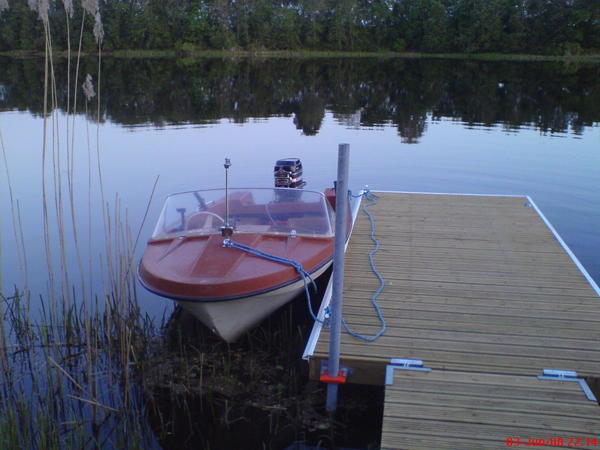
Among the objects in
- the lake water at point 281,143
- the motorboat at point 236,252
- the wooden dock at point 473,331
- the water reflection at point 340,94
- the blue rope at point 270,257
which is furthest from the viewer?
the water reflection at point 340,94

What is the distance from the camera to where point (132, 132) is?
1830 centimetres

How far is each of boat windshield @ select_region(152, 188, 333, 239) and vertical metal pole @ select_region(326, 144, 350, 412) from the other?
2086 mm

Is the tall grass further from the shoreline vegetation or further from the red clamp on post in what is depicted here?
the shoreline vegetation

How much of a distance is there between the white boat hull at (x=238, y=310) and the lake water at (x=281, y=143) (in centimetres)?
103

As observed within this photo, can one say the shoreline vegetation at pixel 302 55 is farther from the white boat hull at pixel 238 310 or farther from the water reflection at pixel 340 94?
the white boat hull at pixel 238 310

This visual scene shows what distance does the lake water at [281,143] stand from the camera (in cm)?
962

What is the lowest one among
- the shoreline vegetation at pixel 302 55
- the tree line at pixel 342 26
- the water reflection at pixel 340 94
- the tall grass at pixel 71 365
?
the tall grass at pixel 71 365

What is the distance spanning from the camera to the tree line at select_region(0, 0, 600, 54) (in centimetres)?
4800

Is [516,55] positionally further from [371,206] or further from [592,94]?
[371,206]

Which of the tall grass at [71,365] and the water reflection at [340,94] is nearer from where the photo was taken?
the tall grass at [71,365]

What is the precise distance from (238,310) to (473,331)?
2.08 m

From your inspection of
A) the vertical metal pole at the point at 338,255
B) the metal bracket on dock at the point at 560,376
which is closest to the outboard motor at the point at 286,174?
the vertical metal pole at the point at 338,255

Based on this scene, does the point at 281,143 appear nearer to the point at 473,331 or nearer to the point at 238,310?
the point at 238,310

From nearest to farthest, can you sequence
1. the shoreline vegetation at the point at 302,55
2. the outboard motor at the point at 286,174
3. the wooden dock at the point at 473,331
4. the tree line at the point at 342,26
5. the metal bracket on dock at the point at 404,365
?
the wooden dock at the point at 473,331, the metal bracket on dock at the point at 404,365, the outboard motor at the point at 286,174, the shoreline vegetation at the point at 302,55, the tree line at the point at 342,26
